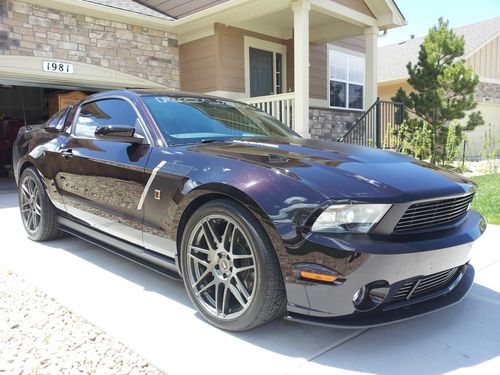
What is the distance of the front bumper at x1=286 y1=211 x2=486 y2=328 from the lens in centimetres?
211

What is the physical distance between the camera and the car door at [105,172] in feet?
10.3

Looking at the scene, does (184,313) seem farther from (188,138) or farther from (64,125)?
(64,125)

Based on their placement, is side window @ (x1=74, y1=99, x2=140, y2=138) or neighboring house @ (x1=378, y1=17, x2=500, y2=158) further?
neighboring house @ (x1=378, y1=17, x2=500, y2=158)

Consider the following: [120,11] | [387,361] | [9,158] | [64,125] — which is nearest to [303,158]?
[387,361]

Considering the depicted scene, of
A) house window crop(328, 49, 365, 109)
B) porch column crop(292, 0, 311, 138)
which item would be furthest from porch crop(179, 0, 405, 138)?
house window crop(328, 49, 365, 109)

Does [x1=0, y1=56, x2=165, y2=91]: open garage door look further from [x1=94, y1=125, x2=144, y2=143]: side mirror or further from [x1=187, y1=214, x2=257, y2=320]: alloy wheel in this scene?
[x1=187, y1=214, x2=257, y2=320]: alloy wheel

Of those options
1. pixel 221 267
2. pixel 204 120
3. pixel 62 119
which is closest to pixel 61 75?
pixel 62 119

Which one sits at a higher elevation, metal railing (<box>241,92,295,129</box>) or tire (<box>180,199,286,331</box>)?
metal railing (<box>241,92,295,129</box>)

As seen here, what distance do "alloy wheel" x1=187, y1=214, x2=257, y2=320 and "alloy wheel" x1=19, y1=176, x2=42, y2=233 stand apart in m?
2.46

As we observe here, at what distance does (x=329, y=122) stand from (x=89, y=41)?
594cm

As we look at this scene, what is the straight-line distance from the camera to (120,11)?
9.38m

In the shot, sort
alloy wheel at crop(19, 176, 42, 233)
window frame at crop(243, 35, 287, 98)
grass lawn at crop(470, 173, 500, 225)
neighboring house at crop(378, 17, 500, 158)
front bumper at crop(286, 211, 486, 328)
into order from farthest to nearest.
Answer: neighboring house at crop(378, 17, 500, 158) → window frame at crop(243, 35, 287, 98) → grass lawn at crop(470, 173, 500, 225) → alloy wheel at crop(19, 176, 42, 233) → front bumper at crop(286, 211, 486, 328)

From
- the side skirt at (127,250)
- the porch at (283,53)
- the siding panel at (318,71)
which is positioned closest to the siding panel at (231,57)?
the porch at (283,53)

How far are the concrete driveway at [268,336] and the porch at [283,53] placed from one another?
6.33 meters
